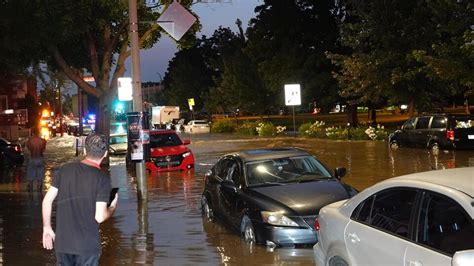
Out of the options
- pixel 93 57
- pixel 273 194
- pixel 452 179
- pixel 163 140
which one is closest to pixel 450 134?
pixel 163 140

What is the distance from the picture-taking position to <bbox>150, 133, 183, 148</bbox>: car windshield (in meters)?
22.7

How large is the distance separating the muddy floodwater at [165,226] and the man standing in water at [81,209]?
3.26 m

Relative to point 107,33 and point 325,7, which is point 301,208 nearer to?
point 107,33

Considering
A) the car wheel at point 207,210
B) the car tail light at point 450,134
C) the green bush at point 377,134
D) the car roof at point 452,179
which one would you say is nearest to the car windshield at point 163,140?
the car tail light at point 450,134

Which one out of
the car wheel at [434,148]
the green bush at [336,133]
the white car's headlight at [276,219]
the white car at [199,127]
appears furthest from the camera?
the white car at [199,127]

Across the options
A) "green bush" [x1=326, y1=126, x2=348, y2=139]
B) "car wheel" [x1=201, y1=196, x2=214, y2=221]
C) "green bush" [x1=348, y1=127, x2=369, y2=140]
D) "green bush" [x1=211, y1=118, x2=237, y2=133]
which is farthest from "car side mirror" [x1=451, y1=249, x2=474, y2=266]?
"green bush" [x1=211, y1=118, x2=237, y2=133]

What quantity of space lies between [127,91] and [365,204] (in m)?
11.1

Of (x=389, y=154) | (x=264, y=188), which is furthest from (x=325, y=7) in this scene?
(x=264, y=188)

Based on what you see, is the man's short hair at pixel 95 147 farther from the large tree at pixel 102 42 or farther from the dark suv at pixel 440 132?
the dark suv at pixel 440 132

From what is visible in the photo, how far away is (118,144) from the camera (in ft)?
113

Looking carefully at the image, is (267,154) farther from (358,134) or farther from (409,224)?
(358,134)

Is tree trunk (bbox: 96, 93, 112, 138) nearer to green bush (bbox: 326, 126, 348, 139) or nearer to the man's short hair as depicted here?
green bush (bbox: 326, 126, 348, 139)

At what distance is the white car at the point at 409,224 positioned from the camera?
429 centimetres

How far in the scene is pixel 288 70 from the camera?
46.8 meters
